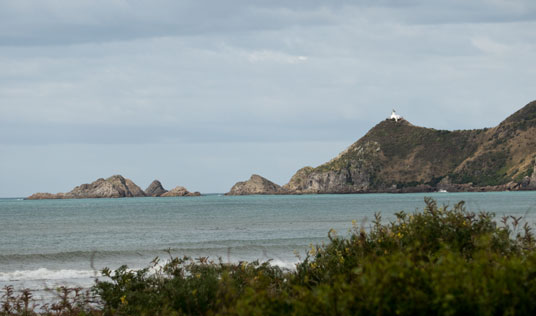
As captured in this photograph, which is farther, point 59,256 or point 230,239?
point 230,239

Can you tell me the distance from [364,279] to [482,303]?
0.89 m

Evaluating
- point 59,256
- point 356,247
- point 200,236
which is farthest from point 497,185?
point 356,247

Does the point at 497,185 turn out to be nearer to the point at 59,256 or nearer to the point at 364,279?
the point at 59,256

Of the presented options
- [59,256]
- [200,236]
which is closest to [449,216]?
[59,256]

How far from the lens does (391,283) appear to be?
14.5 ft

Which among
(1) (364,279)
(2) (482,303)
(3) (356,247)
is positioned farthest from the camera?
(3) (356,247)

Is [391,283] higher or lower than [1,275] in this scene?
higher

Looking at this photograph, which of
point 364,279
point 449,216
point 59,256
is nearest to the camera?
point 364,279

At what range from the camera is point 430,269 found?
494 cm

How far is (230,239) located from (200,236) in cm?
417

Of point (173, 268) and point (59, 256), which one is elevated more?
point (173, 268)

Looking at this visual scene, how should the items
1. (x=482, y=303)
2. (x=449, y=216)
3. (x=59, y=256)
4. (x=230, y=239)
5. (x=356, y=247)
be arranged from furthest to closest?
1. (x=230, y=239)
2. (x=59, y=256)
3. (x=356, y=247)
4. (x=449, y=216)
5. (x=482, y=303)

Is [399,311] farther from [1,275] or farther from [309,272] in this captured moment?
[1,275]

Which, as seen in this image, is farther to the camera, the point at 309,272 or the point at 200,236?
the point at 200,236
